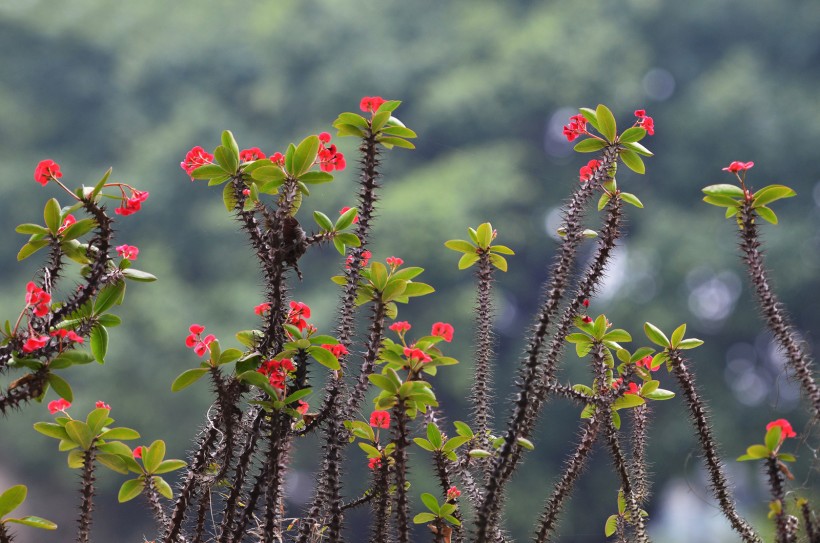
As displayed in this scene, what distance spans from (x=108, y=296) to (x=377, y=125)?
440mm

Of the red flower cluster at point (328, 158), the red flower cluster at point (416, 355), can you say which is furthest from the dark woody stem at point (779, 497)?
the red flower cluster at point (328, 158)

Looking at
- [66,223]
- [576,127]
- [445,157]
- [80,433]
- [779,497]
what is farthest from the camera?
[445,157]

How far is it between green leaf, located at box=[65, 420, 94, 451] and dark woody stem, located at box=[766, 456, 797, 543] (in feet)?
2.78

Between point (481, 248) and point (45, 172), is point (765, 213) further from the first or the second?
point (45, 172)

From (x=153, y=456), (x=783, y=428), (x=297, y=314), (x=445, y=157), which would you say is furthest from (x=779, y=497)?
(x=445, y=157)

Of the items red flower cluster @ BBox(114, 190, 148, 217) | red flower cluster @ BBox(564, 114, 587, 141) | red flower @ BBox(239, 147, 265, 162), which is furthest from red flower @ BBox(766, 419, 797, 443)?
red flower cluster @ BBox(114, 190, 148, 217)

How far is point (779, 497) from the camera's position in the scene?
3.21 feet

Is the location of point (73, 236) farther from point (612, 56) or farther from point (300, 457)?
point (612, 56)

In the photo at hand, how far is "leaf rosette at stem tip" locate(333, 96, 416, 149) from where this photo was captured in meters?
1.16

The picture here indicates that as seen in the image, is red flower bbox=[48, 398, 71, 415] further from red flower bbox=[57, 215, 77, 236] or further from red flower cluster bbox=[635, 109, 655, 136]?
red flower cluster bbox=[635, 109, 655, 136]

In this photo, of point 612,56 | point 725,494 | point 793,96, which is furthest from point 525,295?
point 725,494

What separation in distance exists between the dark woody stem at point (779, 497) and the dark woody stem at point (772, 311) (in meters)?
0.11

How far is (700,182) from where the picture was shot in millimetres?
14258

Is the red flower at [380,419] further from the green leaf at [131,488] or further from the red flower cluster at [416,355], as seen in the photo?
the green leaf at [131,488]
